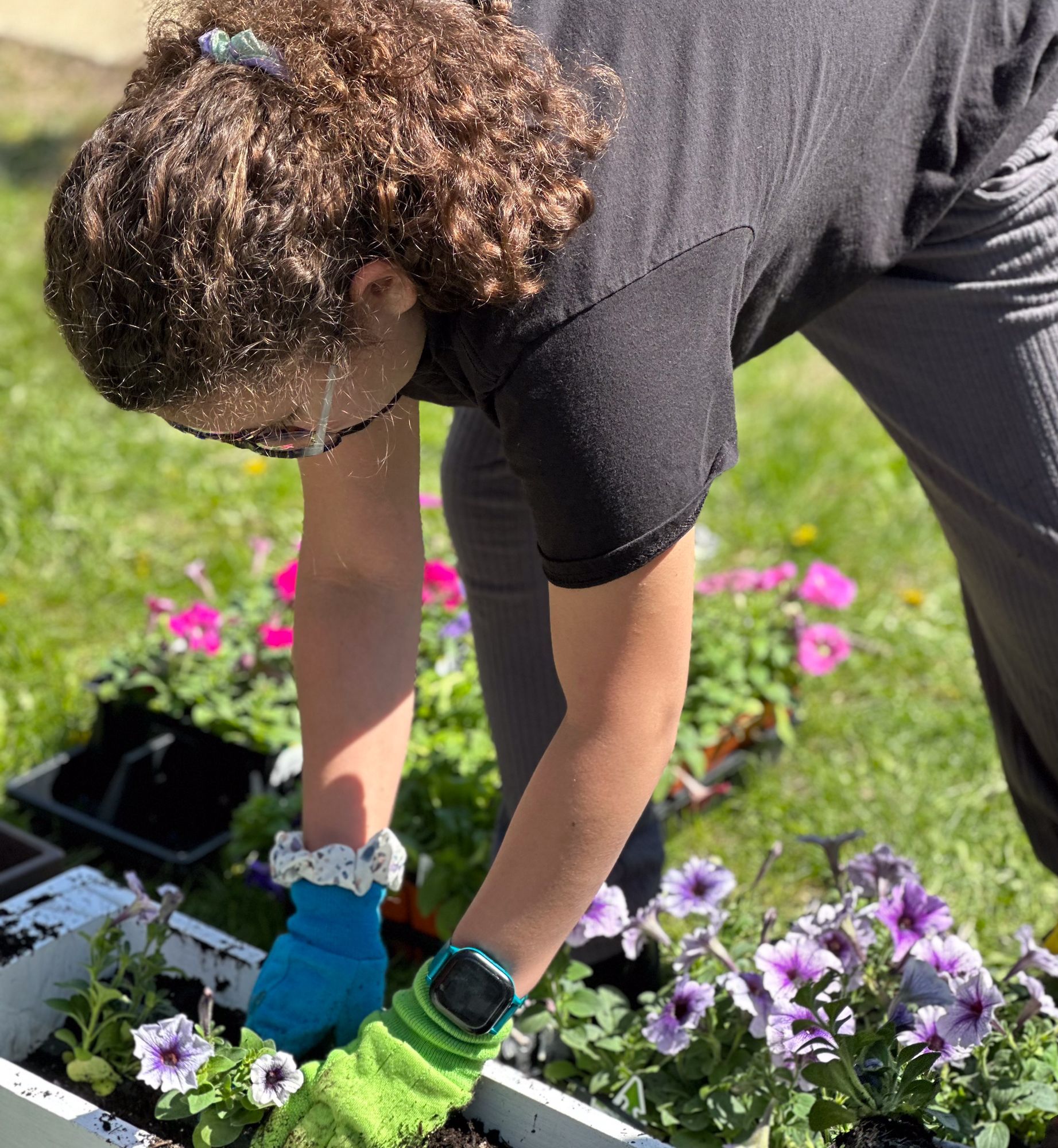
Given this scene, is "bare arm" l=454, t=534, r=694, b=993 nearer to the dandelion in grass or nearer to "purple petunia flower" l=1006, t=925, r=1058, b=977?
the dandelion in grass

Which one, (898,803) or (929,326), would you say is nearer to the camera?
(929,326)

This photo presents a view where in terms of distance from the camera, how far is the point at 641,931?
5.80 feet

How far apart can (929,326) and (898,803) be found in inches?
54.9

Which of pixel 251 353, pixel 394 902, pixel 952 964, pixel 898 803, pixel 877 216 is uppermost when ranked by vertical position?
pixel 877 216

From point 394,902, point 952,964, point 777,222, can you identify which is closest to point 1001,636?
point 952,964

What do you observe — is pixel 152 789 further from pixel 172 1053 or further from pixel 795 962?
pixel 795 962

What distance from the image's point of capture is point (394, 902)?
7.24 ft

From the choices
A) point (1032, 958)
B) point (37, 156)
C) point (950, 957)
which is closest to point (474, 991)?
point (950, 957)

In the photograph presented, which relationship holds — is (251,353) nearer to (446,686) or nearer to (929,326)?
(929,326)

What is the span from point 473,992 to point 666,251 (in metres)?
0.74

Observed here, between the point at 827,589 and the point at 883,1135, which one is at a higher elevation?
the point at 883,1135

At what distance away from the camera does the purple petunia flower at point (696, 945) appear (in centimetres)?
168

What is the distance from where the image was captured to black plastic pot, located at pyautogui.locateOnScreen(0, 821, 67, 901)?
6.93 feet

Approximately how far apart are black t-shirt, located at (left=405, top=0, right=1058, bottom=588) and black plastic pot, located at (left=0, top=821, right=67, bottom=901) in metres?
1.19
